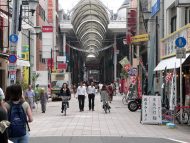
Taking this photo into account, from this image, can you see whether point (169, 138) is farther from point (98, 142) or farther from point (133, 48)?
point (133, 48)

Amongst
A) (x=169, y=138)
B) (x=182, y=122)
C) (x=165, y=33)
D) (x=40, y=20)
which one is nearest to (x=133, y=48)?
(x=40, y=20)

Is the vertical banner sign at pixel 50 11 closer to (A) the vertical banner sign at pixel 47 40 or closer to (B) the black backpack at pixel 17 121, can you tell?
(A) the vertical banner sign at pixel 47 40

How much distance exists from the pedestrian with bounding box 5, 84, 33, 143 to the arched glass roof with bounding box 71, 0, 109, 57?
62.3 m

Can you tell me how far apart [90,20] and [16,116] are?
75074 mm

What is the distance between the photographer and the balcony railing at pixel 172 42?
2234 centimetres

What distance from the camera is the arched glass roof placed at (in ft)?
235

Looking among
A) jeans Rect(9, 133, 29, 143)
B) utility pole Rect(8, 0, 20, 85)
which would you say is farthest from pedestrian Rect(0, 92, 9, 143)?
utility pole Rect(8, 0, 20, 85)

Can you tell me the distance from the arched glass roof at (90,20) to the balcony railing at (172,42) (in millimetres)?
40234

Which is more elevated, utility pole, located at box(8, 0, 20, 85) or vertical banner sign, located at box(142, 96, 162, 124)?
utility pole, located at box(8, 0, 20, 85)

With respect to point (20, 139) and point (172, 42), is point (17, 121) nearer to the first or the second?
point (20, 139)

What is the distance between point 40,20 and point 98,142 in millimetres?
49331

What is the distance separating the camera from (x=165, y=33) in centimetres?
3222

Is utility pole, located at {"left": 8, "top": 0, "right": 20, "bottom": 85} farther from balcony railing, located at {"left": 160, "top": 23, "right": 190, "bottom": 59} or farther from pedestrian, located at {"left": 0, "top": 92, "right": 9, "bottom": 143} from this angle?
pedestrian, located at {"left": 0, "top": 92, "right": 9, "bottom": 143}

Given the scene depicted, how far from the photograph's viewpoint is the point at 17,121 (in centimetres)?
782
